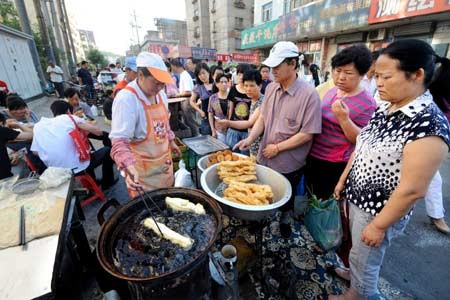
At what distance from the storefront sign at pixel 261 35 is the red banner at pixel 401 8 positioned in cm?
865

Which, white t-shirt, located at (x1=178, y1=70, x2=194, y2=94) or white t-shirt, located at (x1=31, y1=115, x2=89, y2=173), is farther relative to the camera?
white t-shirt, located at (x1=178, y1=70, x2=194, y2=94)

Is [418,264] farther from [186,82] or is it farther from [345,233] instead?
[186,82]

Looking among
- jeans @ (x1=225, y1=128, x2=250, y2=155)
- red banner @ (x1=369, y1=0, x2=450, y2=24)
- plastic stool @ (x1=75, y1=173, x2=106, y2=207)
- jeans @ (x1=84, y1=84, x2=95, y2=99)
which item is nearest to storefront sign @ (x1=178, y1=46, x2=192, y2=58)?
jeans @ (x1=84, y1=84, x2=95, y2=99)

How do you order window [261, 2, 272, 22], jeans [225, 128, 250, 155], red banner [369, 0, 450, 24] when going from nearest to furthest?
jeans [225, 128, 250, 155]
red banner [369, 0, 450, 24]
window [261, 2, 272, 22]

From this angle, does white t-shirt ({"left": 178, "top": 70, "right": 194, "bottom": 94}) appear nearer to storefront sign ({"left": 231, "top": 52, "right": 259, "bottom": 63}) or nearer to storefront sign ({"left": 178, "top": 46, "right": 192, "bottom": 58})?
storefront sign ({"left": 231, "top": 52, "right": 259, "bottom": 63})

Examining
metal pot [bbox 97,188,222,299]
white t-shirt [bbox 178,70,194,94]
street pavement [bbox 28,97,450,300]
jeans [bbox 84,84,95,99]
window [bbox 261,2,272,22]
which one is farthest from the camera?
window [bbox 261,2,272,22]

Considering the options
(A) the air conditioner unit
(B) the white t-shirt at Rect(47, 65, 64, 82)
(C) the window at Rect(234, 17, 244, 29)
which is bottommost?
(B) the white t-shirt at Rect(47, 65, 64, 82)

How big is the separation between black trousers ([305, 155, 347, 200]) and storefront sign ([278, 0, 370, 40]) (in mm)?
11344

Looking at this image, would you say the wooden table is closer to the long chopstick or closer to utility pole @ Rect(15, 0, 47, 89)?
the long chopstick

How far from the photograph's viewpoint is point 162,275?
116 centimetres

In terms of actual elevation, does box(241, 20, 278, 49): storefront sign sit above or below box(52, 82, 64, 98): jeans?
above

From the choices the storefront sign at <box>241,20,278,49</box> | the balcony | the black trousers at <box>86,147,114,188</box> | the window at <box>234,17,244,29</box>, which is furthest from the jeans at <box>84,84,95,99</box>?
the balcony

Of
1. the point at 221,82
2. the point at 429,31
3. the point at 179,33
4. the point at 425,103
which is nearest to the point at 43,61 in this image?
the point at 221,82

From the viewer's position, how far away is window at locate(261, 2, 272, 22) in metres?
19.1
